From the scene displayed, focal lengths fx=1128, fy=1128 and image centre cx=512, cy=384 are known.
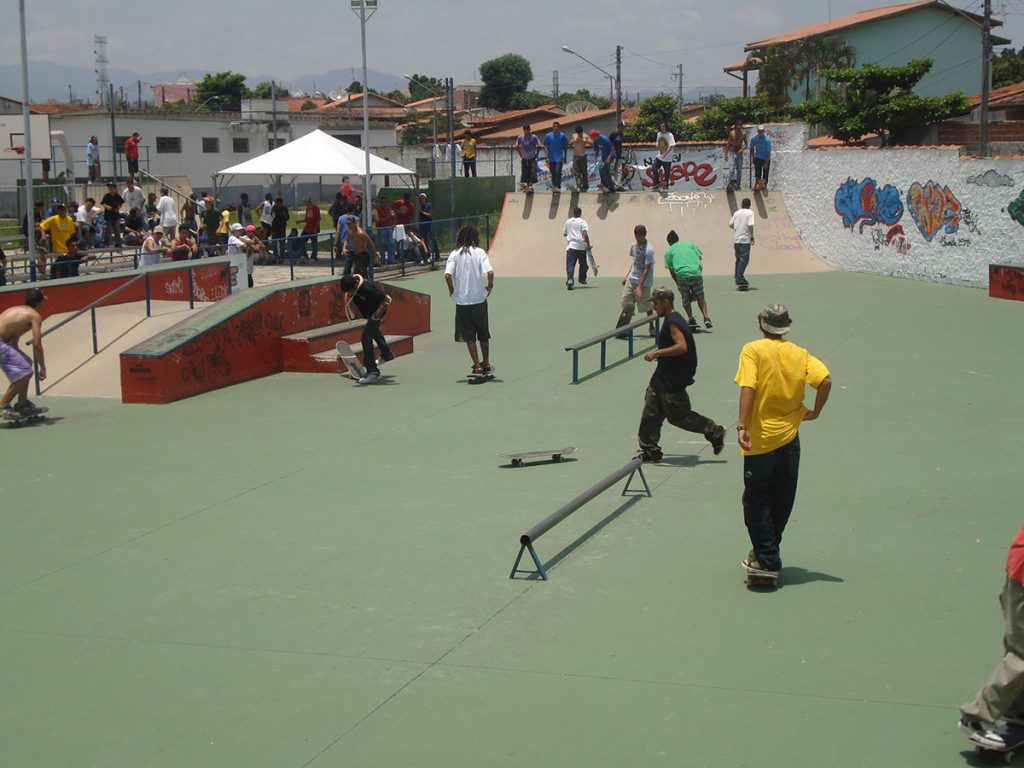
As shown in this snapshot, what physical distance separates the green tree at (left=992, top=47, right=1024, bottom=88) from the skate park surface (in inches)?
2447

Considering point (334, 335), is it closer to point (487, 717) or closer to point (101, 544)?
point (101, 544)

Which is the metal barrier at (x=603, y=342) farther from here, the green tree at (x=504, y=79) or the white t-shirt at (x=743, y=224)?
the green tree at (x=504, y=79)

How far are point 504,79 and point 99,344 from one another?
413 ft

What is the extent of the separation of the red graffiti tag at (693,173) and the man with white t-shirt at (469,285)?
15.9m

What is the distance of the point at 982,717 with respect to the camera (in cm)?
442

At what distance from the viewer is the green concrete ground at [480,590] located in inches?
195

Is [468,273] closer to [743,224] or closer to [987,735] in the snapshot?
[987,735]

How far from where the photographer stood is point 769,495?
6391 millimetres

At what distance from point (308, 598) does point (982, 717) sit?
3815 millimetres

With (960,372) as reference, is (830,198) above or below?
above

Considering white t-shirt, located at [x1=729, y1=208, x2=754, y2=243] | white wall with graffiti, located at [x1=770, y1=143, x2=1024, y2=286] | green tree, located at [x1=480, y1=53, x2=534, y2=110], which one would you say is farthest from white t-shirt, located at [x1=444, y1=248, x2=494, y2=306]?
green tree, located at [x1=480, y1=53, x2=534, y2=110]

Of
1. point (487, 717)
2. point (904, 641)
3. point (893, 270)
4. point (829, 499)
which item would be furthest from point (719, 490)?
point (893, 270)

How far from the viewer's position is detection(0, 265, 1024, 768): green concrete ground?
495cm

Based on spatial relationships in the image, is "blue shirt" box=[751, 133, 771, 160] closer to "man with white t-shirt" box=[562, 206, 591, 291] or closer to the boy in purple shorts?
"man with white t-shirt" box=[562, 206, 591, 291]
